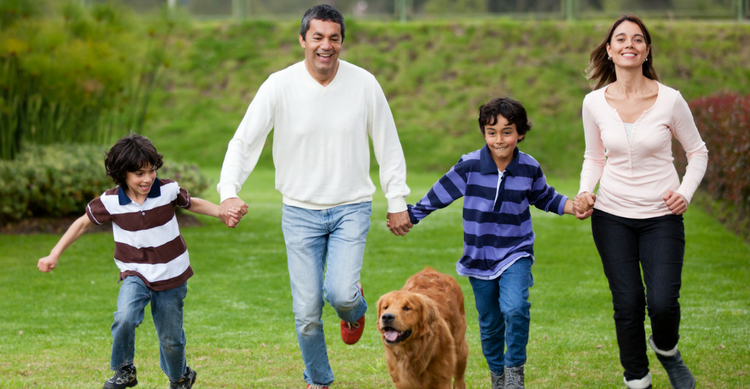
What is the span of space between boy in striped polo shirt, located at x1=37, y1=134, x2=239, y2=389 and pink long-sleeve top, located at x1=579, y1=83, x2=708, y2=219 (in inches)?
84.6

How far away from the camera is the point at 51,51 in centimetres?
1210

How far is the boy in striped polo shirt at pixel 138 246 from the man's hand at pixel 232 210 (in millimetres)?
14

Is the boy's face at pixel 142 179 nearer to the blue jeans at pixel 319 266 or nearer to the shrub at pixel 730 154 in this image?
the blue jeans at pixel 319 266

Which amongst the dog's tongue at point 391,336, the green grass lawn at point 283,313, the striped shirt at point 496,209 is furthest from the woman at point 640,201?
the dog's tongue at point 391,336

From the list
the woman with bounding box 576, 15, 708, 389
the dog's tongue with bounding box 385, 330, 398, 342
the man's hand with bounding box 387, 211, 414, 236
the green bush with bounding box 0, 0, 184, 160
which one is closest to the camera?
the dog's tongue with bounding box 385, 330, 398, 342

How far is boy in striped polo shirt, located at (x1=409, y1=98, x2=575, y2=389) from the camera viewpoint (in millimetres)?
4480

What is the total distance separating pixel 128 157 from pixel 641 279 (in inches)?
115

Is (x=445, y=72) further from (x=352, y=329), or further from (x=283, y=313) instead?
(x=352, y=329)

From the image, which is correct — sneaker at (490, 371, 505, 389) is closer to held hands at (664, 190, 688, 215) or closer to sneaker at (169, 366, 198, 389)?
held hands at (664, 190, 688, 215)

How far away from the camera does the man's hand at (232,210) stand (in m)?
4.35

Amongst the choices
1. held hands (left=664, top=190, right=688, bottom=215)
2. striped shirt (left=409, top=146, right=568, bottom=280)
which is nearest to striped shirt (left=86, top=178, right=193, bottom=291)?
striped shirt (left=409, top=146, right=568, bottom=280)

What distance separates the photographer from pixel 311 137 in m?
4.55

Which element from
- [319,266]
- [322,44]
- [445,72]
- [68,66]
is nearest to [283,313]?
[319,266]

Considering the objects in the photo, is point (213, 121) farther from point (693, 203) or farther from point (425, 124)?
point (693, 203)
